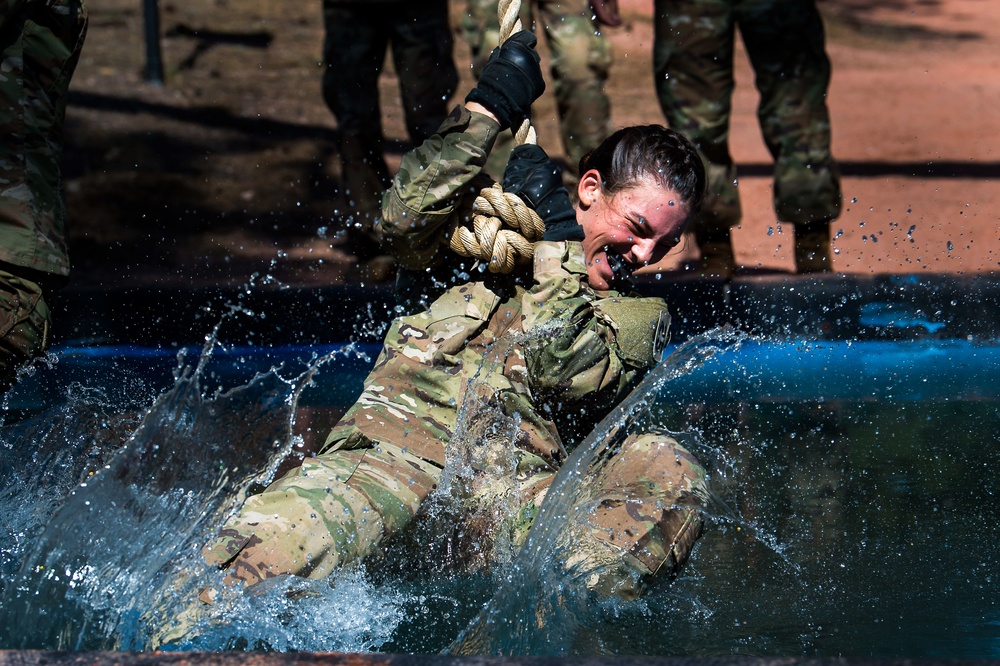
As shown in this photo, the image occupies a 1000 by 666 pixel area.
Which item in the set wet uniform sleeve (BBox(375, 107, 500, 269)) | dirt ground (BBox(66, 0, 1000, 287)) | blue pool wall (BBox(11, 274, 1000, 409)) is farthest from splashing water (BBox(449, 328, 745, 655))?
dirt ground (BBox(66, 0, 1000, 287))

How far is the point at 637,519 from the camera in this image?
272 centimetres

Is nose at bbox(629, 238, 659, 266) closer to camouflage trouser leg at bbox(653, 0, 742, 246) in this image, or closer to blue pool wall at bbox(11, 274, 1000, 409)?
blue pool wall at bbox(11, 274, 1000, 409)

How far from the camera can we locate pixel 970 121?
28.9 feet

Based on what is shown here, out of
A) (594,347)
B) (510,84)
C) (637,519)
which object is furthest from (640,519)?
(510,84)

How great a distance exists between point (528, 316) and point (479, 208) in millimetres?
255

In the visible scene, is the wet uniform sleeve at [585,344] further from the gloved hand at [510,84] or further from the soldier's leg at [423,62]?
the soldier's leg at [423,62]

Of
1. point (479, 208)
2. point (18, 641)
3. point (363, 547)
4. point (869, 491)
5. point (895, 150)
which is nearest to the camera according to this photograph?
point (18, 641)

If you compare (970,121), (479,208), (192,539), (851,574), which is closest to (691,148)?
(479,208)

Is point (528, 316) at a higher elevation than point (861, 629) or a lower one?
higher

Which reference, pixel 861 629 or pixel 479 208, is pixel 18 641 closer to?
pixel 479 208

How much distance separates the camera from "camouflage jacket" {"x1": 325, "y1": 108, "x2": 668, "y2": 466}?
2674 millimetres

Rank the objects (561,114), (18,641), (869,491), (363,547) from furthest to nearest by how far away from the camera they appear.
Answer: (561,114) → (869,491) → (363,547) → (18,641)

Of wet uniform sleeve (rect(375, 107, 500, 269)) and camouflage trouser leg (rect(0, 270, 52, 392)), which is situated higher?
wet uniform sleeve (rect(375, 107, 500, 269))

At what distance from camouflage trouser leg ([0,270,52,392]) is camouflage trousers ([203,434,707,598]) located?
2.42ft
